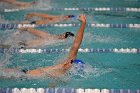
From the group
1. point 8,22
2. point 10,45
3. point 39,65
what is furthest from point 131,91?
point 8,22

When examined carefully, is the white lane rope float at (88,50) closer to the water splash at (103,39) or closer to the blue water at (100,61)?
the blue water at (100,61)

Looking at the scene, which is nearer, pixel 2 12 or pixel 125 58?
pixel 125 58

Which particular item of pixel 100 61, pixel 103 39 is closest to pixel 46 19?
pixel 103 39

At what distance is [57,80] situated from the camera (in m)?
3.87

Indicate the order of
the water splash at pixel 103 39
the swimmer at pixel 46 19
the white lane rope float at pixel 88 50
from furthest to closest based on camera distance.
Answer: the swimmer at pixel 46 19
the water splash at pixel 103 39
the white lane rope float at pixel 88 50

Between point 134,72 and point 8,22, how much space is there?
125 inches

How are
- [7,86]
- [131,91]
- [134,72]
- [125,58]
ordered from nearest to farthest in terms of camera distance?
[131,91] → [7,86] → [134,72] → [125,58]

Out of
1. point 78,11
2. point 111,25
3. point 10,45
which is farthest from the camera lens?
point 78,11

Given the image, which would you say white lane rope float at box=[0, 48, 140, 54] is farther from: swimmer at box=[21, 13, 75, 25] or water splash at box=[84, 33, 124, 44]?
swimmer at box=[21, 13, 75, 25]

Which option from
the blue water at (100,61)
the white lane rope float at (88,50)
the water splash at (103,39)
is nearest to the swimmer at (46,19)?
the blue water at (100,61)

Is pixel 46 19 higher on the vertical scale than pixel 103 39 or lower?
higher

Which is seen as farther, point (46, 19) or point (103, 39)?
point (46, 19)

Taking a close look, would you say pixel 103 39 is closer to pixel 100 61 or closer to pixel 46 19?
pixel 100 61

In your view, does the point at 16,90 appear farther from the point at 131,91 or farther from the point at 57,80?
the point at 131,91
